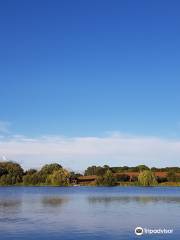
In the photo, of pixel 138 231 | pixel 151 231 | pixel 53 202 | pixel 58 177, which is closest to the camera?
pixel 138 231

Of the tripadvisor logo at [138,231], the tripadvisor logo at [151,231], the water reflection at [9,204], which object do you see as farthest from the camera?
the water reflection at [9,204]

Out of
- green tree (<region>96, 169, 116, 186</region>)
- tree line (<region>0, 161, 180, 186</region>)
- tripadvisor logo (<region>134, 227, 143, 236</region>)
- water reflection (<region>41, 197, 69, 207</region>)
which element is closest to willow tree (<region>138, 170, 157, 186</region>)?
tree line (<region>0, 161, 180, 186</region>)

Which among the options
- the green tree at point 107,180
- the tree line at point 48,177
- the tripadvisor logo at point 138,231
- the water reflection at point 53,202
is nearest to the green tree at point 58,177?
the tree line at point 48,177

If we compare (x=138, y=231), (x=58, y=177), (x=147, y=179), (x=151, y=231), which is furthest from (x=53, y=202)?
(x=147, y=179)

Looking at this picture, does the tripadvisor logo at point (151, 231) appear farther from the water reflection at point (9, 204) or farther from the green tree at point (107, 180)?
the green tree at point (107, 180)

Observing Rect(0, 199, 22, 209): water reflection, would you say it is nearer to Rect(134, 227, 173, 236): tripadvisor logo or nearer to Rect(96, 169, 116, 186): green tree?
Rect(134, 227, 173, 236): tripadvisor logo

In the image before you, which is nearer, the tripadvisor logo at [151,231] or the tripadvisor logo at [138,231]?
the tripadvisor logo at [138,231]

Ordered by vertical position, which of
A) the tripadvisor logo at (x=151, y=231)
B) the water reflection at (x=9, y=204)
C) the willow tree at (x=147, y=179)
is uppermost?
the willow tree at (x=147, y=179)

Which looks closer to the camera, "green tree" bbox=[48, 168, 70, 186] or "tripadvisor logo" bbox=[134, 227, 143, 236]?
"tripadvisor logo" bbox=[134, 227, 143, 236]

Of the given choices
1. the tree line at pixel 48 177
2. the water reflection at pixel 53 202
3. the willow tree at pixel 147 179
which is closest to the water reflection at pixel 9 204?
the water reflection at pixel 53 202

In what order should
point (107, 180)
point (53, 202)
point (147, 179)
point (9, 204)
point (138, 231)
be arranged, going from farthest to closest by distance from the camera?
point (107, 180) → point (147, 179) → point (53, 202) → point (9, 204) → point (138, 231)

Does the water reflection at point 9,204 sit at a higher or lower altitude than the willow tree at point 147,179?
lower

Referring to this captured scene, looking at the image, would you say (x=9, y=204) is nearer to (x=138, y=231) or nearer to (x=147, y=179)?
(x=138, y=231)

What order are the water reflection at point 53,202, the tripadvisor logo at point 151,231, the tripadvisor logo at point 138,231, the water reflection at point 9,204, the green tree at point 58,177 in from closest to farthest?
the tripadvisor logo at point 138,231 < the tripadvisor logo at point 151,231 < the water reflection at point 9,204 < the water reflection at point 53,202 < the green tree at point 58,177
